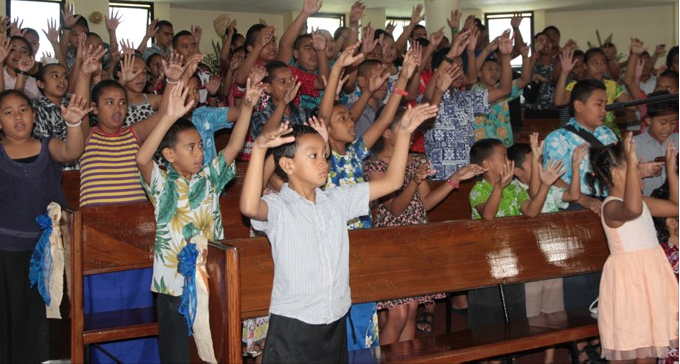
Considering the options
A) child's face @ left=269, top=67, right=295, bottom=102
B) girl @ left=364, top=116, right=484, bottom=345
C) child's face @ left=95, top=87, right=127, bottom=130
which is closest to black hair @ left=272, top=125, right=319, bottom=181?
girl @ left=364, top=116, right=484, bottom=345

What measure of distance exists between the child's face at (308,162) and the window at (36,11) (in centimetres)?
1147

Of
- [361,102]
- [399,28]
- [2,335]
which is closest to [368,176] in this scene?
[361,102]

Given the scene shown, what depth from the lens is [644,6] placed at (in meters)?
16.6

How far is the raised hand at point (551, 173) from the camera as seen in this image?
4203 mm

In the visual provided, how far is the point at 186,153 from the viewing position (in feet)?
11.9

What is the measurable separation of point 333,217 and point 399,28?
14.5 m

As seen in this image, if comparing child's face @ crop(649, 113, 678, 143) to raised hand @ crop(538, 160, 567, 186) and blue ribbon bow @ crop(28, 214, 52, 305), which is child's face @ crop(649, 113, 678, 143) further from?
blue ribbon bow @ crop(28, 214, 52, 305)

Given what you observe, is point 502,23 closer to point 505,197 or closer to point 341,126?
point 505,197

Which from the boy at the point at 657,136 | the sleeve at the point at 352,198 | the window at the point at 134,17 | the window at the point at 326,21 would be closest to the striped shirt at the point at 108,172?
the sleeve at the point at 352,198

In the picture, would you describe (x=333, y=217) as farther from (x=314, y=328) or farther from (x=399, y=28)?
(x=399, y=28)

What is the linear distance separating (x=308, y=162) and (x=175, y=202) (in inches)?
30.9

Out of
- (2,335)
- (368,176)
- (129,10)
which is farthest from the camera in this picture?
(129,10)

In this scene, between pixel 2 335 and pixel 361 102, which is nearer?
pixel 2 335

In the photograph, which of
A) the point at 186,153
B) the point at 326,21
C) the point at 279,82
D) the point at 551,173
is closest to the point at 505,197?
the point at 551,173
